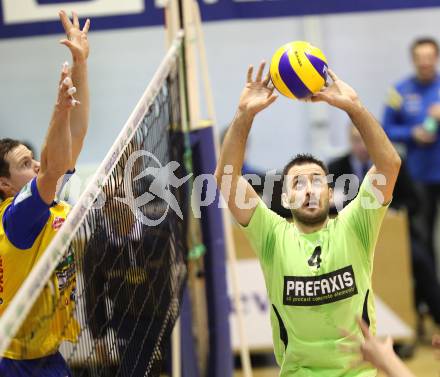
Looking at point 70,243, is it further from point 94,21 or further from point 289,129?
point 289,129

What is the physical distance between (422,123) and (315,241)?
445 centimetres

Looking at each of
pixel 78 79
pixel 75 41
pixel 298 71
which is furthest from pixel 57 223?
pixel 298 71

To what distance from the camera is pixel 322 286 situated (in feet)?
15.7

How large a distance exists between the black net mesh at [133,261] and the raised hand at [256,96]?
→ 767mm

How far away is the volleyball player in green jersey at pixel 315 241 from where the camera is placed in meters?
4.71

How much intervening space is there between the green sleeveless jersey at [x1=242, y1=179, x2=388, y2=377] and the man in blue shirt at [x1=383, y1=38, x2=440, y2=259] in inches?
167

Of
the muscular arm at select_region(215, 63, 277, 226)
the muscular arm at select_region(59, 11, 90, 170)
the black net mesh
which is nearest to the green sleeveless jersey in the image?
the muscular arm at select_region(215, 63, 277, 226)

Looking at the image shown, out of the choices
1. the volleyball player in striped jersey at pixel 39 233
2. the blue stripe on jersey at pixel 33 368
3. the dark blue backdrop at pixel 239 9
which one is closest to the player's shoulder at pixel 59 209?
the volleyball player in striped jersey at pixel 39 233

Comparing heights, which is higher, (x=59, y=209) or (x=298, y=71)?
(x=298, y=71)

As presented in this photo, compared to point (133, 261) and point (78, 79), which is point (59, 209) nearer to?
point (133, 261)

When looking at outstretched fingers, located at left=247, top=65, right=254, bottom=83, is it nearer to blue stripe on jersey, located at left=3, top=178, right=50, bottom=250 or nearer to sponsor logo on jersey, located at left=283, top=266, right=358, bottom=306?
sponsor logo on jersey, located at left=283, top=266, right=358, bottom=306

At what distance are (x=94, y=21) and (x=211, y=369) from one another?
10.2 feet

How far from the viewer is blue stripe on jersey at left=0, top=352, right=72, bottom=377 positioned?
4688 millimetres

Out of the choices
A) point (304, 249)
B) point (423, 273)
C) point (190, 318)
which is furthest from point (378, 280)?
point (304, 249)
